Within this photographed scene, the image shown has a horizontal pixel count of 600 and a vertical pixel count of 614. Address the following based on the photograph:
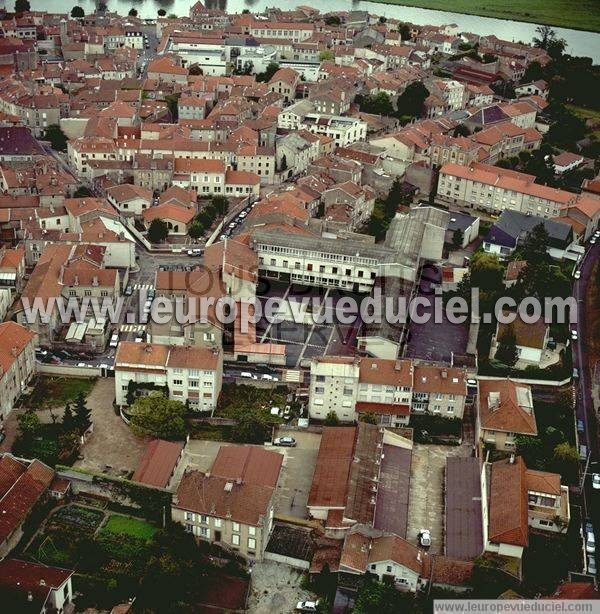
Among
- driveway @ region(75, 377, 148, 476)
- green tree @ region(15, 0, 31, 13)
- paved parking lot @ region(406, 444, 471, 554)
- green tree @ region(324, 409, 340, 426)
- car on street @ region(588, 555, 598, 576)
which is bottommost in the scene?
car on street @ region(588, 555, 598, 576)

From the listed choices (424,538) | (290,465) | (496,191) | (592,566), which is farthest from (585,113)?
(424,538)

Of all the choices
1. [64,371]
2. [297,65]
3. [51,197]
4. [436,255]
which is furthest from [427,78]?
[64,371]

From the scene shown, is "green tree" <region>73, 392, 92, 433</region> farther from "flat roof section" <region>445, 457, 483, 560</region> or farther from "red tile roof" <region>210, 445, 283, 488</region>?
"flat roof section" <region>445, 457, 483, 560</region>

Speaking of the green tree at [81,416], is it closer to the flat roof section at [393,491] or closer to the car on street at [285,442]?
the car on street at [285,442]

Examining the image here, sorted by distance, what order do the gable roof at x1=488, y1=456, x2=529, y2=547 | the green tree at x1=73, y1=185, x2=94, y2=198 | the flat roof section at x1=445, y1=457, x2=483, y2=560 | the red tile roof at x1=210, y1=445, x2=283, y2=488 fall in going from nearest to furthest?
the gable roof at x1=488, y1=456, x2=529, y2=547 → the flat roof section at x1=445, y1=457, x2=483, y2=560 → the red tile roof at x1=210, y1=445, x2=283, y2=488 → the green tree at x1=73, y1=185, x2=94, y2=198

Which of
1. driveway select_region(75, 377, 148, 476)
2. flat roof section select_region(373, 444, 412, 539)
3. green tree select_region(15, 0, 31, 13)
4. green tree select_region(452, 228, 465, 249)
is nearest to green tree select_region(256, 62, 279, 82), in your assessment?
green tree select_region(15, 0, 31, 13)

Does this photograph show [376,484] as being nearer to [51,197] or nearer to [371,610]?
[371,610]
